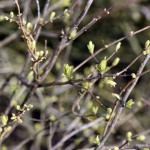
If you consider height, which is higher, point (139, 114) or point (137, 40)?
point (137, 40)

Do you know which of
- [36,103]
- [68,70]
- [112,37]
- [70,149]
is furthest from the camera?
[112,37]

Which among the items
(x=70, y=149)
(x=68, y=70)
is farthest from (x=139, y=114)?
(x=68, y=70)

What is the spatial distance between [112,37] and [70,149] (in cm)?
220

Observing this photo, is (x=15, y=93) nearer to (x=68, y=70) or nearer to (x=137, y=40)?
(x=68, y=70)

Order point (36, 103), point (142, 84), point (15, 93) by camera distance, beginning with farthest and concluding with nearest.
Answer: point (142, 84) → point (36, 103) → point (15, 93)

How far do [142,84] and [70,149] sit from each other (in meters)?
1.78

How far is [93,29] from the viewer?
16.0ft

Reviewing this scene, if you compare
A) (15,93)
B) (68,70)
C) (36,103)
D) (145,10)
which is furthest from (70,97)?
(68,70)

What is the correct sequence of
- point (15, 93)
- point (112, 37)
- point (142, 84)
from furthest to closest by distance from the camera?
point (112, 37)
point (142, 84)
point (15, 93)

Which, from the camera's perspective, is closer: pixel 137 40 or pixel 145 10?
pixel 145 10

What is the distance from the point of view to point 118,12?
456 centimetres

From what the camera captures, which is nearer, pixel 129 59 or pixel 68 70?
pixel 68 70

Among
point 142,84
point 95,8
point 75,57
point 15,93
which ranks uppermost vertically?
point 95,8

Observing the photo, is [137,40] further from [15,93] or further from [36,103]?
[15,93]
